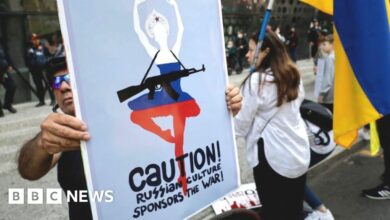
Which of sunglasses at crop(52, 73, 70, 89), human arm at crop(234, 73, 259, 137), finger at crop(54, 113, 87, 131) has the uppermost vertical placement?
sunglasses at crop(52, 73, 70, 89)

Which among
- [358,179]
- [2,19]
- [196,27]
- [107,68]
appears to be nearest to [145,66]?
[107,68]

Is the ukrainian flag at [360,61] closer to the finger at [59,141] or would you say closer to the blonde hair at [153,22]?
the blonde hair at [153,22]

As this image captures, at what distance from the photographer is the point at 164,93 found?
127 cm

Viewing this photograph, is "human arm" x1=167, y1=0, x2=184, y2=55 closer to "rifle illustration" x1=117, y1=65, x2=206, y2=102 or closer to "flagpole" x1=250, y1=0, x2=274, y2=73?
"rifle illustration" x1=117, y1=65, x2=206, y2=102

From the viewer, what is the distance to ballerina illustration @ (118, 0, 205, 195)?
1200 mm

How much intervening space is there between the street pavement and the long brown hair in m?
1.08

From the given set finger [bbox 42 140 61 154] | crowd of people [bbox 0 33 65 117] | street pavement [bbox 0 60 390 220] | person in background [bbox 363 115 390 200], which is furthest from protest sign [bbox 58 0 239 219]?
crowd of people [bbox 0 33 65 117]

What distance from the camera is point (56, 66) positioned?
6.06 feet

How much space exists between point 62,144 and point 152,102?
295mm

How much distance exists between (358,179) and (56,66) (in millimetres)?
3623

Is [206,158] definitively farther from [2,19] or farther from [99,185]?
[2,19]

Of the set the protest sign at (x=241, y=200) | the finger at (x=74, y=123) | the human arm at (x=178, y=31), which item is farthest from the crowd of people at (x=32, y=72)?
the finger at (x=74, y=123)

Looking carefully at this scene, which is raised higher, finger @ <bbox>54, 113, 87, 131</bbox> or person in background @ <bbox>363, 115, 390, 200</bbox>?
finger @ <bbox>54, 113, 87, 131</bbox>

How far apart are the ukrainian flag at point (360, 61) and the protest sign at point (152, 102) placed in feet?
2.86
